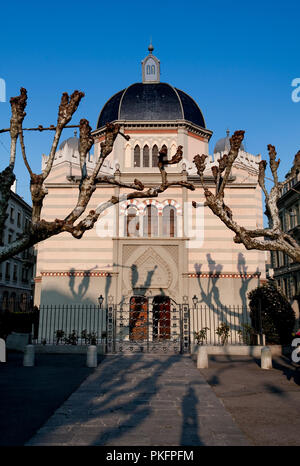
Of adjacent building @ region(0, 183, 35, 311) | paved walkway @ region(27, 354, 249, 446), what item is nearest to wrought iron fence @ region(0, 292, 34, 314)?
adjacent building @ region(0, 183, 35, 311)

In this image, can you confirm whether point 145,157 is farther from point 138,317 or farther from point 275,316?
point 275,316

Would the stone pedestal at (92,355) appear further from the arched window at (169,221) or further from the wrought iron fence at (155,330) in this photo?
the arched window at (169,221)

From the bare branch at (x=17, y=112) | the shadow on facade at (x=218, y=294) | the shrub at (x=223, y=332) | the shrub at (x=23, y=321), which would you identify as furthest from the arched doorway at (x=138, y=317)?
the bare branch at (x=17, y=112)

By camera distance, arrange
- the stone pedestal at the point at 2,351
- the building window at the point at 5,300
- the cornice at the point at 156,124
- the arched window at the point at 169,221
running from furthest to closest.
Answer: the building window at the point at 5,300 → the cornice at the point at 156,124 → the arched window at the point at 169,221 → the stone pedestal at the point at 2,351

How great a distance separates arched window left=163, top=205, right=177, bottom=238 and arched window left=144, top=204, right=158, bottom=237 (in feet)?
1.76

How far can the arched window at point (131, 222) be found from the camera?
22664 mm

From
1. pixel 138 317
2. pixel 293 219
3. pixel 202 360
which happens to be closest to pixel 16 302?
pixel 138 317

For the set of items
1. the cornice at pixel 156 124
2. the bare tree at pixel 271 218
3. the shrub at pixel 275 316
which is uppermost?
the cornice at pixel 156 124

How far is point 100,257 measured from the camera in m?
22.2

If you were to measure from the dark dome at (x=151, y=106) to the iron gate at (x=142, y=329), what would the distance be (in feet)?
42.2

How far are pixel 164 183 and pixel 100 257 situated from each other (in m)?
10.8

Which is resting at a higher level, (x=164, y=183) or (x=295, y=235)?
(x=295, y=235)
